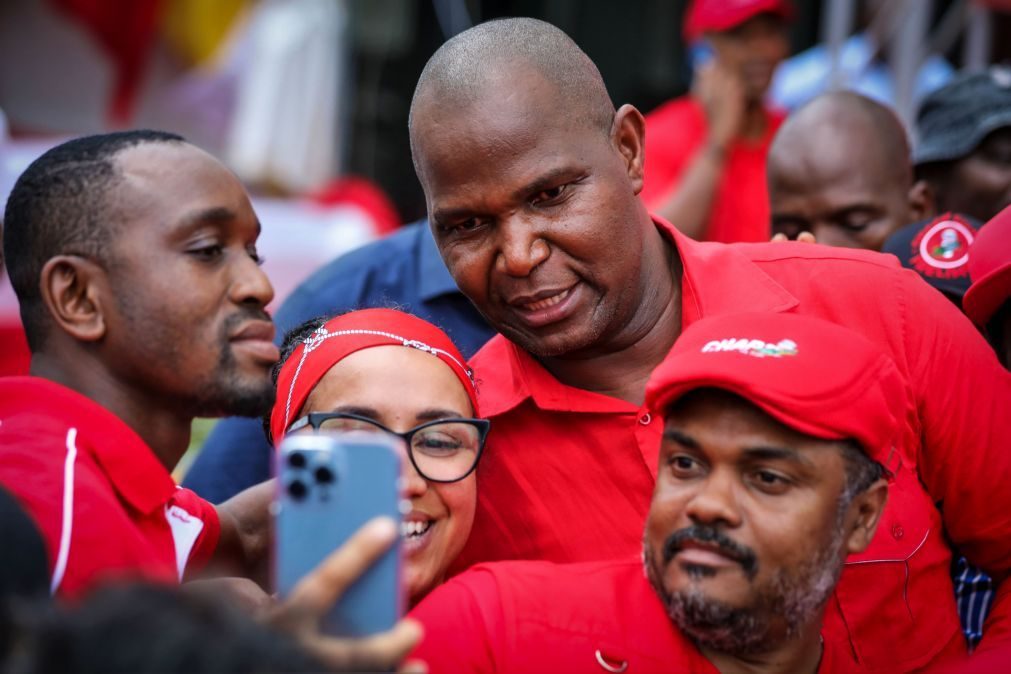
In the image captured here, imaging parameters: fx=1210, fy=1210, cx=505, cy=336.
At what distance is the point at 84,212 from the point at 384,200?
5475 mm

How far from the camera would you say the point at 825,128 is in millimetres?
3707

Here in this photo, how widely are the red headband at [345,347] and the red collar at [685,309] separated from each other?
0.37 feet

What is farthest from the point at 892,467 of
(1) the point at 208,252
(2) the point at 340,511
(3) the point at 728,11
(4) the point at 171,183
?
(3) the point at 728,11

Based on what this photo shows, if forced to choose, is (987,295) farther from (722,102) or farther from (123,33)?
(123,33)

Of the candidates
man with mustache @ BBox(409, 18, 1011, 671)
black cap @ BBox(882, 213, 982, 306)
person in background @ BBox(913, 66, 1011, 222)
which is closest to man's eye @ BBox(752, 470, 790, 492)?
man with mustache @ BBox(409, 18, 1011, 671)

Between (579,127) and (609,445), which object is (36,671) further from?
(579,127)

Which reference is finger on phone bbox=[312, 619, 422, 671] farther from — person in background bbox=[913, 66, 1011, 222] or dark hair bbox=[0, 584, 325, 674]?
person in background bbox=[913, 66, 1011, 222]

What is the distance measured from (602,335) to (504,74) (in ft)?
1.90

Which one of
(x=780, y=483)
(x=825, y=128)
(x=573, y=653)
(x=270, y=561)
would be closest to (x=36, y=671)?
(x=573, y=653)

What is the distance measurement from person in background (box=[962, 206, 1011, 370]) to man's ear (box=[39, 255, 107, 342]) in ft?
6.11

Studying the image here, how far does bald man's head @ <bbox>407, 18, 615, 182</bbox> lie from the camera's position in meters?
2.50

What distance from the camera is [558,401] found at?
8.30ft

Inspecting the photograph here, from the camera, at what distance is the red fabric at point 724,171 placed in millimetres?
4570

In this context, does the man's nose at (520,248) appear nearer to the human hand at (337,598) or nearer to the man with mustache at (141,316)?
the man with mustache at (141,316)
